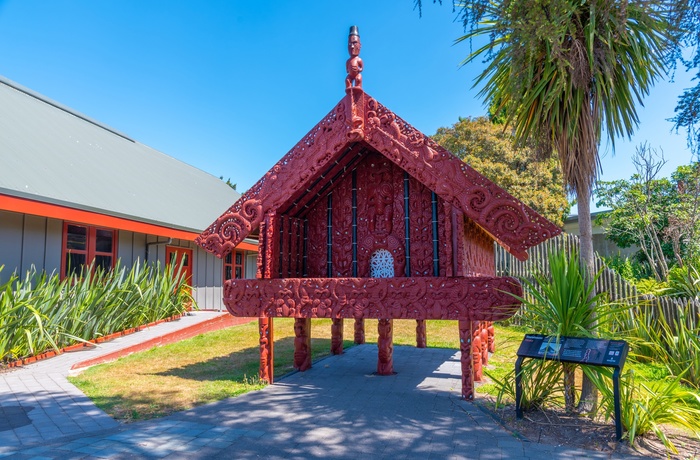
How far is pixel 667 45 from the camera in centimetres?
523

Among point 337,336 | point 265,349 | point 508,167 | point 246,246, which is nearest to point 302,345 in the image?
point 265,349

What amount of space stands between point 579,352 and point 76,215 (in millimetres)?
9460

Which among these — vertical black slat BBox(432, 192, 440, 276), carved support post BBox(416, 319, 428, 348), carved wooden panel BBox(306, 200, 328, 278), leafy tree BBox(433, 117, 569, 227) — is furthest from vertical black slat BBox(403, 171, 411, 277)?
leafy tree BBox(433, 117, 569, 227)

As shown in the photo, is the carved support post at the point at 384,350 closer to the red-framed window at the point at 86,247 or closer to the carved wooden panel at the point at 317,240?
the carved wooden panel at the point at 317,240

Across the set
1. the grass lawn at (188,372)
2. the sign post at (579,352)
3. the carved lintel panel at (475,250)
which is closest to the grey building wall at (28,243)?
the grass lawn at (188,372)

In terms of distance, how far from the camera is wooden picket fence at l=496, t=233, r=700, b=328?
696 cm

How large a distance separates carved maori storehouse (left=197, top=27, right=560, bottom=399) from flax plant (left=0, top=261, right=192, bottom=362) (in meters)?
3.49

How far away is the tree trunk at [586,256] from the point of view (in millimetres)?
5047

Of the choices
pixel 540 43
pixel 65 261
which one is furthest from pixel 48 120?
pixel 540 43

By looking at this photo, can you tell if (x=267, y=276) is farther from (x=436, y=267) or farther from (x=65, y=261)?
(x=65, y=261)

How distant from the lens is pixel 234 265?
1709 centimetres

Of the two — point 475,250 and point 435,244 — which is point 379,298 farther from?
point 475,250

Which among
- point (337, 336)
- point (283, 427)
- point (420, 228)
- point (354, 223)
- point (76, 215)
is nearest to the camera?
point (283, 427)

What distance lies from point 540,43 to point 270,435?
5316mm
